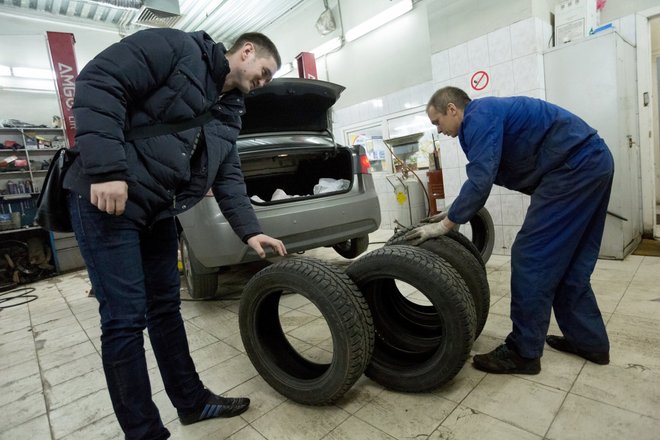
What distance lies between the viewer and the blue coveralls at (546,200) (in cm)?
150

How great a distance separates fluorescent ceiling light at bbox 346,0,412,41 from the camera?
528 cm

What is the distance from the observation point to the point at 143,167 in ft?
3.46

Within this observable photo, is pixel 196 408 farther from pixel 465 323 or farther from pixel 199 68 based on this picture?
pixel 199 68

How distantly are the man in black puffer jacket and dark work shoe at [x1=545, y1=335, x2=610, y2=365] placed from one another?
1.73 m

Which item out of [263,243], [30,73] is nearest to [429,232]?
[263,243]

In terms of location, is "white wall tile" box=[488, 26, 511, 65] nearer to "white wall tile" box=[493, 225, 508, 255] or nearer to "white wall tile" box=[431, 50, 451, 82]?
"white wall tile" box=[431, 50, 451, 82]

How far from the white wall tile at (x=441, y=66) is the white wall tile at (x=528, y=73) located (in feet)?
2.30

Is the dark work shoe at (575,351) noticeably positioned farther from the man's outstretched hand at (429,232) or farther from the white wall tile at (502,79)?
the white wall tile at (502,79)

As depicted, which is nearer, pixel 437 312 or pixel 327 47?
pixel 437 312

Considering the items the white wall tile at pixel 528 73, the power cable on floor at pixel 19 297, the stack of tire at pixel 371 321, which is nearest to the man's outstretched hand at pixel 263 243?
the stack of tire at pixel 371 321

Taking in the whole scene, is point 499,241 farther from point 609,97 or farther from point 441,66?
point 441,66

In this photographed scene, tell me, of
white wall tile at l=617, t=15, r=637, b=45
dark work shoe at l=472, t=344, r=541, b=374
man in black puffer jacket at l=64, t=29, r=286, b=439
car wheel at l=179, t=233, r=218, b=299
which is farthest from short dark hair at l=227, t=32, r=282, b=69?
white wall tile at l=617, t=15, r=637, b=45

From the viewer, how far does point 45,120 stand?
662 centimetres

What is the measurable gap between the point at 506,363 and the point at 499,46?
311cm
